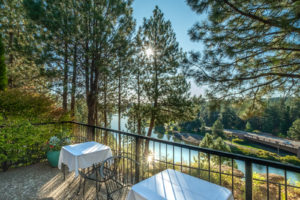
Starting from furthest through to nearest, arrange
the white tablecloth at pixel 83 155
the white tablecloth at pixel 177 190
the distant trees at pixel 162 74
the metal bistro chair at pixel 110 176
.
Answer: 1. the distant trees at pixel 162 74
2. the white tablecloth at pixel 83 155
3. the metal bistro chair at pixel 110 176
4. the white tablecloth at pixel 177 190

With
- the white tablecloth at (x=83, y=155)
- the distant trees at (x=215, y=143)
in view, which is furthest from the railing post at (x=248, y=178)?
the distant trees at (x=215, y=143)

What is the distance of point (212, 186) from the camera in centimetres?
126

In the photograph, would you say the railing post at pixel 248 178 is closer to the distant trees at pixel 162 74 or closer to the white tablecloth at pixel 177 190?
the white tablecloth at pixel 177 190

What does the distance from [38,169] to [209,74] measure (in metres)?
4.90

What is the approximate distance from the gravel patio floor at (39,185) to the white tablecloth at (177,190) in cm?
157

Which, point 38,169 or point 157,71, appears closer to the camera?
point 38,169

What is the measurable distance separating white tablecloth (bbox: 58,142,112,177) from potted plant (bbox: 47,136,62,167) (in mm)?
1055

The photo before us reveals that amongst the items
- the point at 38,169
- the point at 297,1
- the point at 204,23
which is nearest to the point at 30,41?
the point at 38,169

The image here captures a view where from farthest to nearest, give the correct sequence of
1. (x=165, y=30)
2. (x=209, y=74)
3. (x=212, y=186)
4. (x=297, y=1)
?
(x=165, y=30) < (x=209, y=74) < (x=297, y=1) < (x=212, y=186)

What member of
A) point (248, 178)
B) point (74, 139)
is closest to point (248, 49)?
point (248, 178)

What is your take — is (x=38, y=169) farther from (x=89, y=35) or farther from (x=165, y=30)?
(x=165, y=30)

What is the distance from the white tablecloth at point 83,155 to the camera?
2.15 metres

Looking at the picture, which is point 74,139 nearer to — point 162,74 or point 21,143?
point 21,143

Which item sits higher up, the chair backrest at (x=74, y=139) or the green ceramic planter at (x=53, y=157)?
the chair backrest at (x=74, y=139)
